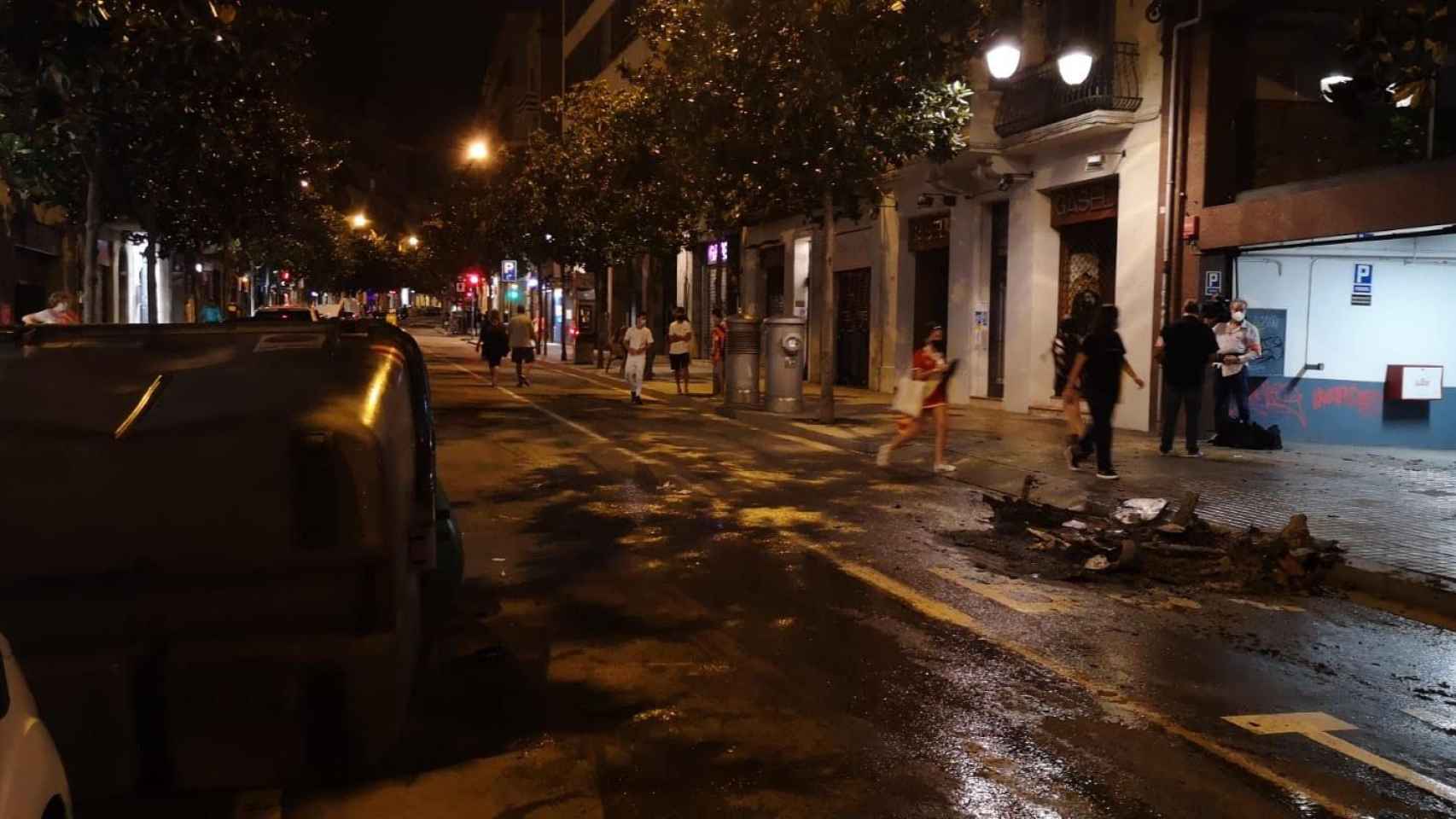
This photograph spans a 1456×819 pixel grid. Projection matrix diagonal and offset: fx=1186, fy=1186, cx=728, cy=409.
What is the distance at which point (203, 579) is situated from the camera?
3.39 metres

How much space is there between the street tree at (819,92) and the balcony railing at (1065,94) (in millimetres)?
877

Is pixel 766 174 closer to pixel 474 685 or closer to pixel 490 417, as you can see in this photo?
pixel 490 417

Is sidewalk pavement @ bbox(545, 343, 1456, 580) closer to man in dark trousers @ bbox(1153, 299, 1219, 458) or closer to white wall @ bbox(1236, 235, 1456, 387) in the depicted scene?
man in dark trousers @ bbox(1153, 299, 1219, 458)

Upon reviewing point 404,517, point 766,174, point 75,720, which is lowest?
point 75,720

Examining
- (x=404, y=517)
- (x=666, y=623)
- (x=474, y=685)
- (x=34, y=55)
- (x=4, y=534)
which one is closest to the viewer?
(x=4, y=534)

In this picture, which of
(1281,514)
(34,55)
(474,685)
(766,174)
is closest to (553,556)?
(474,685)

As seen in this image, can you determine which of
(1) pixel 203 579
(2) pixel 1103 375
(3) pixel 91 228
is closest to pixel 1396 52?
(1) pixel 203 579

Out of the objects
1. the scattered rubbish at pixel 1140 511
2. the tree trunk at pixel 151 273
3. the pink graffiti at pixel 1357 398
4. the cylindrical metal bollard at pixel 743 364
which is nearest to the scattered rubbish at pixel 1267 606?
the scattered rubbish at pixel 1140 511

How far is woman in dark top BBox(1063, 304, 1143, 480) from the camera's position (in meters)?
12.3

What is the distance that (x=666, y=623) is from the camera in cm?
652

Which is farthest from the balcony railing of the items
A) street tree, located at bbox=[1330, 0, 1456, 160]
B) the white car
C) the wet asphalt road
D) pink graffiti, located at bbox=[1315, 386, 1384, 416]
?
the white car

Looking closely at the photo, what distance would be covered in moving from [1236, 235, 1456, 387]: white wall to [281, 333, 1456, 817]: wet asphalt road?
863 centimetres

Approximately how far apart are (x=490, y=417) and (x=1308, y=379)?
11.7 meters

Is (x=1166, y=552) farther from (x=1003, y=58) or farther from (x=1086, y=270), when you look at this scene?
(x=1086, y=270)
